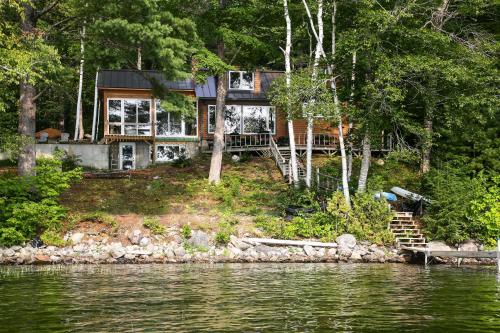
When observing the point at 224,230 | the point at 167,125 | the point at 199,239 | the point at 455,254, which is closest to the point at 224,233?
the point at 224,230

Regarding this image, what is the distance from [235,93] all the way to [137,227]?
1674cm

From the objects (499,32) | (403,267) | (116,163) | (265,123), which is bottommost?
(403,267)

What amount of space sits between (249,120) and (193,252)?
17473 millimetres

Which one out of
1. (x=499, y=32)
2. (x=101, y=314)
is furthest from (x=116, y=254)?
(x=499, y=32)

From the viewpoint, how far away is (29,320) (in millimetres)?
10750

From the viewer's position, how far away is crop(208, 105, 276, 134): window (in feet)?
120

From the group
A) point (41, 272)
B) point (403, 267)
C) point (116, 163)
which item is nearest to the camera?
point (41, 272)

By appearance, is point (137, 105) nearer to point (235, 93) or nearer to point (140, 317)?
point (235, 93)

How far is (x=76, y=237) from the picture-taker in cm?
2086

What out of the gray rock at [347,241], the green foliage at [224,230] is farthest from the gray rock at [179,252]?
the gray rock at [347,241]

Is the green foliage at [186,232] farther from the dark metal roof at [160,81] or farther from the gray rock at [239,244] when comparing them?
the dark metal roof at [160,81]

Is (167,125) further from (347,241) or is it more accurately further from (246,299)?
(246,299)

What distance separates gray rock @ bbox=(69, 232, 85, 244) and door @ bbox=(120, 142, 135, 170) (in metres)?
12.8

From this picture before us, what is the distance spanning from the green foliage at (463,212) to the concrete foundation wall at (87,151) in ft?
61.6
